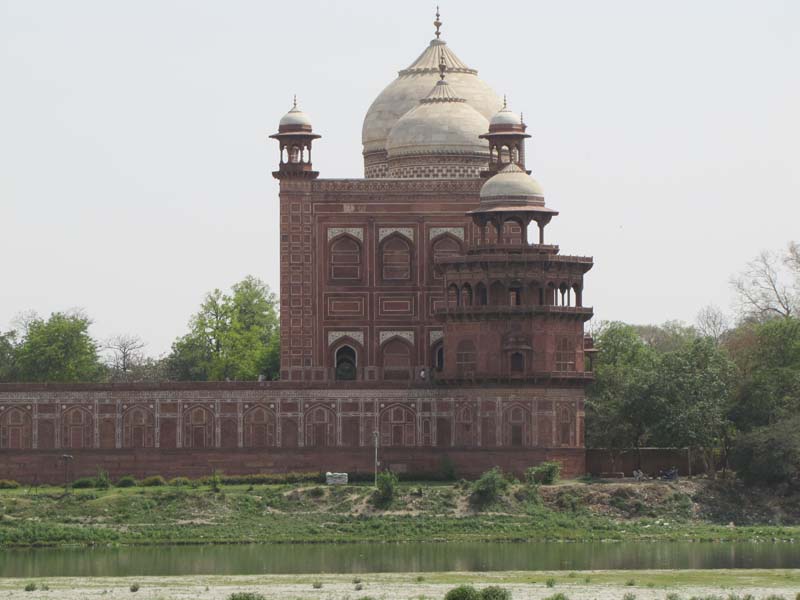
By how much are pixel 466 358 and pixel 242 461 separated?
1104cm

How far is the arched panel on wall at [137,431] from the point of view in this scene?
111250mm

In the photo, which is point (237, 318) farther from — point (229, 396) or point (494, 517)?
point (494, 517)

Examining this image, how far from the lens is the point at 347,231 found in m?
119

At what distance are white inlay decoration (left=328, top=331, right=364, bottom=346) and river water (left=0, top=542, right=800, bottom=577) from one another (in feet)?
75.7

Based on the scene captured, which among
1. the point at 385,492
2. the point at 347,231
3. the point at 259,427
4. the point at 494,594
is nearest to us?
the point at 494,594

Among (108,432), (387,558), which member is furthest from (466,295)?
(387,558)

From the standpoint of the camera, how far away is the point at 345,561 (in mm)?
90500

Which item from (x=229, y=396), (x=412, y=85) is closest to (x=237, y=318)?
(x=412, y=85)

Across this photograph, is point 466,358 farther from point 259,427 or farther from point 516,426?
point 259,427

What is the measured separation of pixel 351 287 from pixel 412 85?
43.1 ft

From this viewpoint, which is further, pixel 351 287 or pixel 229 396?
pixel 351 287

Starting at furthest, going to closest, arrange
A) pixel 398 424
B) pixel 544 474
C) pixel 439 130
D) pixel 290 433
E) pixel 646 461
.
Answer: pixel 439 130
pixel 646 461
pixel 398 424
pixel 290 433
pixel 544 474

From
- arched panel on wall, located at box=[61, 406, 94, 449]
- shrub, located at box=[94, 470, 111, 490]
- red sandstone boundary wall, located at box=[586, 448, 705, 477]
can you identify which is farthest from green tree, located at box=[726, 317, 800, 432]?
arched panel on wall, located at box=[61, 406, 94, 449]

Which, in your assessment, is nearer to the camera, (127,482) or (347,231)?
(127,482)
